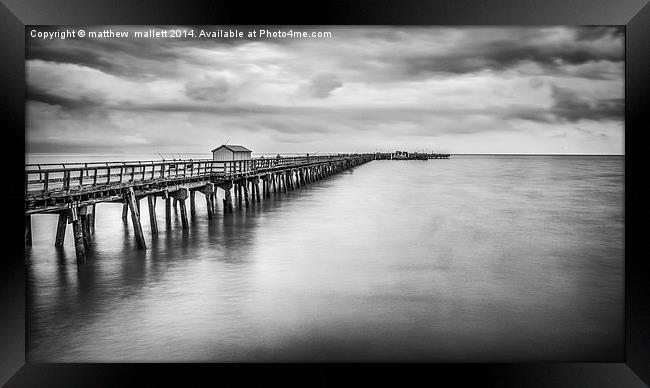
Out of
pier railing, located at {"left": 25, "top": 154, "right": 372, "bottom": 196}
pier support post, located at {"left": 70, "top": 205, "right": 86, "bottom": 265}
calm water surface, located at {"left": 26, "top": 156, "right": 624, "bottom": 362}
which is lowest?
calm water surface, located at {"left": 26, "top": 156, "right": 624, "bottom": 362}

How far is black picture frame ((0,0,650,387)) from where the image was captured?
711 cm

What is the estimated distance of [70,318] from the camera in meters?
9.95

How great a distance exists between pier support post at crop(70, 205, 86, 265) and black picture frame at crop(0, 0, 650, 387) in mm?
4862

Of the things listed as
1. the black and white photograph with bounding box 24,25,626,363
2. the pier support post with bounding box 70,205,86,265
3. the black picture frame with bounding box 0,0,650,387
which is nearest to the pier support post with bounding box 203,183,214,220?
the black and white photograph with bounding box 24,25,626,363

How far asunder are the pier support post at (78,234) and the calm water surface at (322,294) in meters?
0.26

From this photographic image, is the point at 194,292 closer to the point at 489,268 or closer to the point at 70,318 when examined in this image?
Answer: the point at 70,318

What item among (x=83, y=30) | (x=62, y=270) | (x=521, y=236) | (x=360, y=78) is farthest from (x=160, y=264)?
(x=360, y=78)

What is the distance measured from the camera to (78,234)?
1277 cm

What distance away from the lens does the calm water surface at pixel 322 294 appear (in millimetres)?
9133

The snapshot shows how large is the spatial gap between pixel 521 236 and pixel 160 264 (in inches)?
554

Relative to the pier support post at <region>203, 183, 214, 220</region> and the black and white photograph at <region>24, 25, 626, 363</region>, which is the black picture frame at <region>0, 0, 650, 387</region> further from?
the pier support post at <region>203, 183, 214, 220</region>
